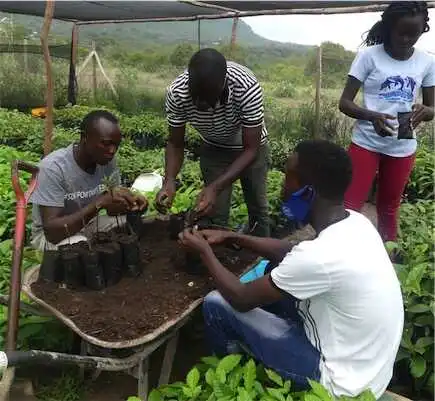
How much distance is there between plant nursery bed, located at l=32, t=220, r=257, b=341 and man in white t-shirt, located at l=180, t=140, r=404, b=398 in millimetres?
282

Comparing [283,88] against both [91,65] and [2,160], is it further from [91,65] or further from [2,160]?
[2,160]

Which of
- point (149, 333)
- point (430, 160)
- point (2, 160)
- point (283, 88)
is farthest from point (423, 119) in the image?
point (283, 88)

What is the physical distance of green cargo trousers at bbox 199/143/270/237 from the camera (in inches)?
141

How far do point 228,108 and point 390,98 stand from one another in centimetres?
105

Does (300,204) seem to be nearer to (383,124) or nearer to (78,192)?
(383,124)

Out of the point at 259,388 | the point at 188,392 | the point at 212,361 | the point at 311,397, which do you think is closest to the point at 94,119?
the point at 212,361

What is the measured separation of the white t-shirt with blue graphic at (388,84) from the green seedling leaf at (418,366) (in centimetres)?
144

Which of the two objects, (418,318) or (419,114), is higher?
(419,114)

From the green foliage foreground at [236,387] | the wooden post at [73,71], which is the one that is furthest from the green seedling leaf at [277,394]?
the wooden post at [73,71]

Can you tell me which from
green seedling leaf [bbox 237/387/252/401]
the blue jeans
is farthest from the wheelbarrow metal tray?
green seedling leaf [bbox 237/387/252/401]

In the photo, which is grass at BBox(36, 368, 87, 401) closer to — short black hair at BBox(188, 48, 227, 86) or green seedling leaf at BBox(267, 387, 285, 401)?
green seedling leaf at BBox(267, 387, 285, 401)

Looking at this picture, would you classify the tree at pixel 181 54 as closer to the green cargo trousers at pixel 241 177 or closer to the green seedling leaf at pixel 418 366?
the green cargo trousers at pixel 241 177

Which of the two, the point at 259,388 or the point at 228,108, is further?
the point at 228,108

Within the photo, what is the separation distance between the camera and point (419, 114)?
331 cm
